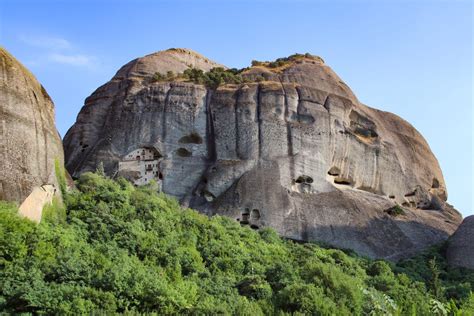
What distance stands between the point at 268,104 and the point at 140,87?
9065 mm

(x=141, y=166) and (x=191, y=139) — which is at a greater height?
(x=191, y=139)

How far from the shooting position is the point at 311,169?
1860 inches

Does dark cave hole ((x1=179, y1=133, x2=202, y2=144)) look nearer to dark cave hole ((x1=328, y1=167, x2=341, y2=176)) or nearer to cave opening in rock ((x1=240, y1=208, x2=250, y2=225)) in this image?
cave opening in rock ((x1=240, y1=208, x2=250, y2=225))

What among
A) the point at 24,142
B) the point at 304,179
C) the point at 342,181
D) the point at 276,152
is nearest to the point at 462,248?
the point at 342,181

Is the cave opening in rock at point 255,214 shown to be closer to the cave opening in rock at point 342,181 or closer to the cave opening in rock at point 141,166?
the cave opening in rock at point 141,166

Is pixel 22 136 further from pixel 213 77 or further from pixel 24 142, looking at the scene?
pixel 213 77

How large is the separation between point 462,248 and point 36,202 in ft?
83.8

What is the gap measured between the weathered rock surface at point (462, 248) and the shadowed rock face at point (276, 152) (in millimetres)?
1718

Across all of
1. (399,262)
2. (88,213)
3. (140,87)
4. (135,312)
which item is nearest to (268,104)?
(140,87)

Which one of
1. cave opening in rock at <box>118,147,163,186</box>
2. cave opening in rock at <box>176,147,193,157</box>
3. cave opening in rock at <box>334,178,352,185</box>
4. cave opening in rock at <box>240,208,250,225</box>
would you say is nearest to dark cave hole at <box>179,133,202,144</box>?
cave opening in rock at <box>176,147,193,157</box>

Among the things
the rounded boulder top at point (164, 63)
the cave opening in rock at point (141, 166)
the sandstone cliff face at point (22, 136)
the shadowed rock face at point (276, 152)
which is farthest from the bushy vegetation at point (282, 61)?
the sandstone cliff face at point (22, 136)

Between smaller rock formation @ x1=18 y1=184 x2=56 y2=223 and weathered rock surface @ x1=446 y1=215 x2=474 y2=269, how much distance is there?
2418cm

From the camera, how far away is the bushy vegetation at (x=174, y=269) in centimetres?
2688

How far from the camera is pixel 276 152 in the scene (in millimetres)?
46812
